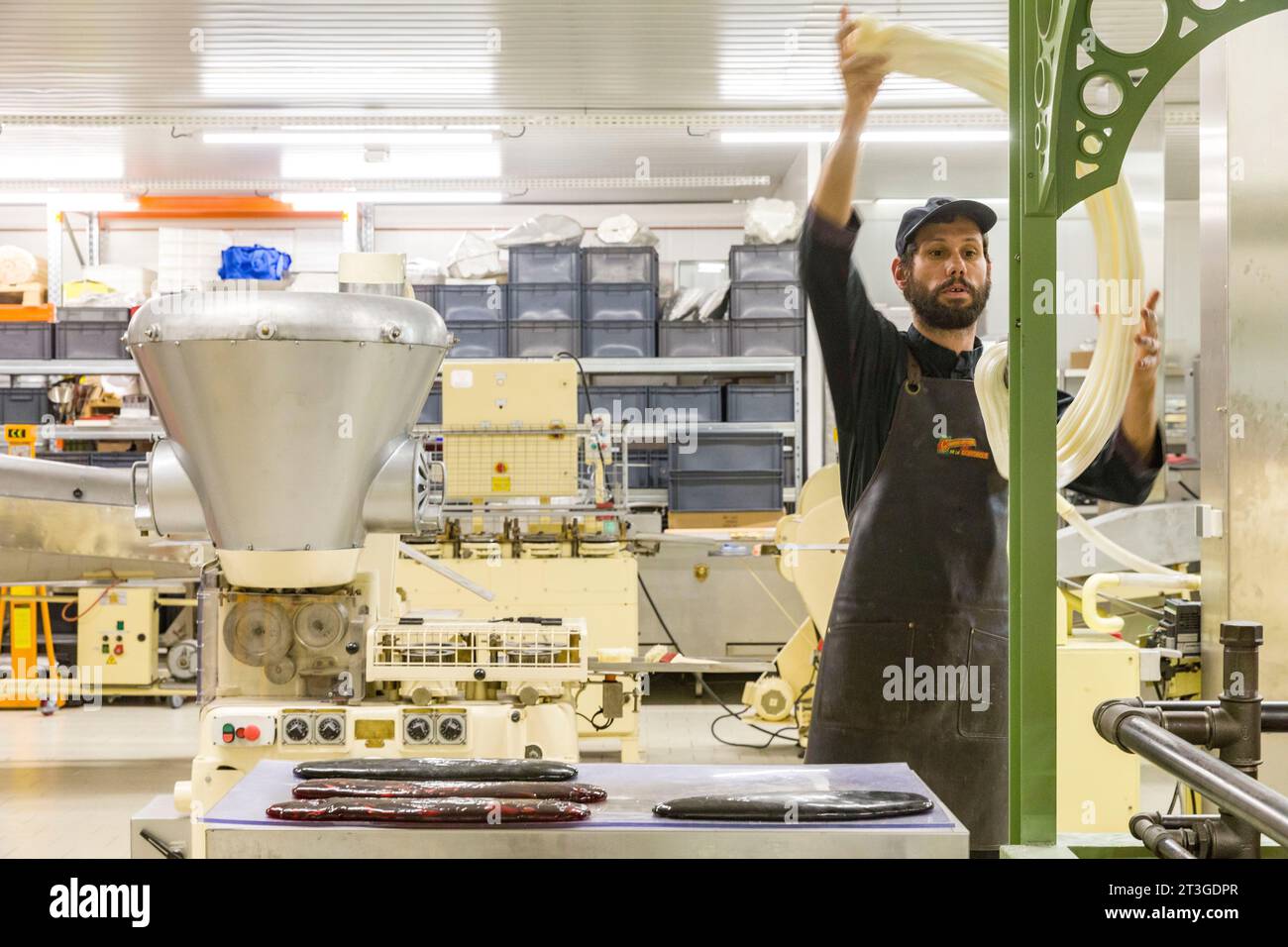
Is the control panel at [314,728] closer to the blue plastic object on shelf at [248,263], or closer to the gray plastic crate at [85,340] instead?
the blue plastic object on shelf at [248,263]

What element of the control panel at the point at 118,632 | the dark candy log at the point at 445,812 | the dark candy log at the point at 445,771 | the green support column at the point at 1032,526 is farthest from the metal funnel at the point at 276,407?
the control panel at the point at 118,632

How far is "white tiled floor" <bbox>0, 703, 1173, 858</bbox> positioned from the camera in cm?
456

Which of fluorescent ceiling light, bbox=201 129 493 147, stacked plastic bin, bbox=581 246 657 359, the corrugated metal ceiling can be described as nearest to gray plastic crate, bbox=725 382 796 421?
stacked plastic bin, bbox=581 246 657 359

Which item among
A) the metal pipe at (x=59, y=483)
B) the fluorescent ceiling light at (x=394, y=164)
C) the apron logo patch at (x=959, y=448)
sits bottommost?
the metal pipe at (x=59, y=483)

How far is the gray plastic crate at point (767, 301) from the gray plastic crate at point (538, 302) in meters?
1.05

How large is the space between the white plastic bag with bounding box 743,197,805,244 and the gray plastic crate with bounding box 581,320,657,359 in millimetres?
920

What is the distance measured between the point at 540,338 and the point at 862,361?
180 inches

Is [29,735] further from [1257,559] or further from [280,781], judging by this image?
[1257,559]

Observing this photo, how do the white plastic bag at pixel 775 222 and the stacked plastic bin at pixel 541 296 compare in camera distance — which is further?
the stacked plastic bin at pixel 541 296

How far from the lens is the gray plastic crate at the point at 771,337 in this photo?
24.8 ft

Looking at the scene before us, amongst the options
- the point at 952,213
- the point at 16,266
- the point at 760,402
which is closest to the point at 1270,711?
the point at 952,213

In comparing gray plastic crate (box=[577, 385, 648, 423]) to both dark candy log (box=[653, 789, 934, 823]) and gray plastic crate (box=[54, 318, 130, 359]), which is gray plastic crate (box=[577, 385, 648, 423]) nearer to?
gray plastic crate (box=[54, 318, 130, 359])

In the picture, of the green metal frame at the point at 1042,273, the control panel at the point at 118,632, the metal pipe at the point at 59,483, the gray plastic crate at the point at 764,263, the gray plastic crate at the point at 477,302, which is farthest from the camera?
the gray plastic crate at the point at 477,302

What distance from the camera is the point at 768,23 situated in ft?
19.1
